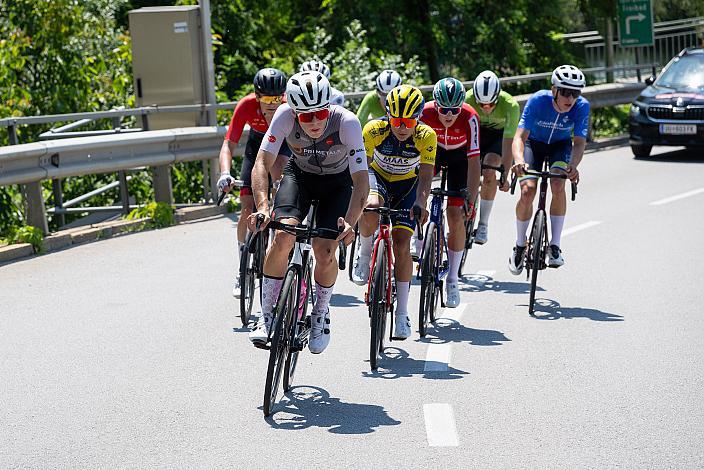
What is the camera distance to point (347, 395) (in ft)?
24.1

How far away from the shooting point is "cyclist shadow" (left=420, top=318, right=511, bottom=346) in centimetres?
891

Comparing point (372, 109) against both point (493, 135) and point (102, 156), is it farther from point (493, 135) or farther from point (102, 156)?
point (102, 156)

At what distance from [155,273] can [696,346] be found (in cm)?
496

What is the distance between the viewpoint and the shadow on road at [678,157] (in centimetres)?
2231

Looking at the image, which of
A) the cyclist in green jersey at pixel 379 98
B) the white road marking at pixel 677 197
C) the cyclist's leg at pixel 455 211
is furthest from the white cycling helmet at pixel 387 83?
the white road marking at pixel 677 197

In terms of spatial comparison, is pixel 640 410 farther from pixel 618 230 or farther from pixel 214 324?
pixel 618 230

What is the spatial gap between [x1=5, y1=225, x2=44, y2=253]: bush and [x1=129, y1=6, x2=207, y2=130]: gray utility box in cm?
437

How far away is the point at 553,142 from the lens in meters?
10.8

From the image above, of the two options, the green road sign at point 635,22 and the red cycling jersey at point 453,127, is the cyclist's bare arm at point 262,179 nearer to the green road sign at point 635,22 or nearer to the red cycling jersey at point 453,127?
the red cycling jersey at point 453,127

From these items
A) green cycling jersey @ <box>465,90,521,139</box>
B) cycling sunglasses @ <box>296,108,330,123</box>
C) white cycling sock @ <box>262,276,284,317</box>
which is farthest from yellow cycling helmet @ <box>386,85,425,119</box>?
green cycling jersey @ <box>465,90,521,139</box>

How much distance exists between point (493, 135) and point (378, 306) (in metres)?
4.52

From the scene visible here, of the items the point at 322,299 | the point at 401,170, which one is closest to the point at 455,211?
the point at 401,170

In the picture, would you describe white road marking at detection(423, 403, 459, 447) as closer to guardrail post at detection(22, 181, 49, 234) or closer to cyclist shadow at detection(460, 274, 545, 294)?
cyclist shadow at detection(460, 274, 545, 294)

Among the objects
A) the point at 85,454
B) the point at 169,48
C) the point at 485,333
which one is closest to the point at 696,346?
the point at 485,333
